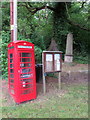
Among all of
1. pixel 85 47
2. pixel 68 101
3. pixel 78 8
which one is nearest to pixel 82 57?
pixel 85 47

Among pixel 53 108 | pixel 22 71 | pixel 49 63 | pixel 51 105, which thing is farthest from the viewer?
pixel 49 63

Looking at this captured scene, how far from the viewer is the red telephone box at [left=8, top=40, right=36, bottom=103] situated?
159 inches

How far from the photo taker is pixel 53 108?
3809mm

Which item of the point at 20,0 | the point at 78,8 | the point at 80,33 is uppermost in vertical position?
the point at 78,8

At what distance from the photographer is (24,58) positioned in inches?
175

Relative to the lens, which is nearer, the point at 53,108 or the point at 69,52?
the point at 53,108

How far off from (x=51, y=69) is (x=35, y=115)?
2226 millimetres

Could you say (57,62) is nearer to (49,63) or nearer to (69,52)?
(49,63)

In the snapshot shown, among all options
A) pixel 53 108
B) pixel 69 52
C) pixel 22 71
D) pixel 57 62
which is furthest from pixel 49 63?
pixel 69 52

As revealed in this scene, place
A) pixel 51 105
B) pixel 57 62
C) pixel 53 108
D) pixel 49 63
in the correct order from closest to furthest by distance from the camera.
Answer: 1. pixel 53 108
2. pixel 51 105
3. pixel 49 63
4. pixel 57 62

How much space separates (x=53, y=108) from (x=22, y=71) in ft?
5.06

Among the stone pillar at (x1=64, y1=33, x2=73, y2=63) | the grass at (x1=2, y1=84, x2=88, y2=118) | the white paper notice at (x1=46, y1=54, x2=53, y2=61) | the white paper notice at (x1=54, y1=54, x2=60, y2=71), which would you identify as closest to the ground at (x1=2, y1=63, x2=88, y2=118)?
the grass at (x1=2, y1=84, x2=88, y2=118)

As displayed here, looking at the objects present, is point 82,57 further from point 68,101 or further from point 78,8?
point 68,101

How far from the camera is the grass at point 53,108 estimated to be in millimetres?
3404
